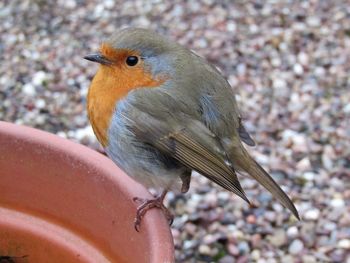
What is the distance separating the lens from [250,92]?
386 centimetres

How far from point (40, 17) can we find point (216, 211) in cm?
174

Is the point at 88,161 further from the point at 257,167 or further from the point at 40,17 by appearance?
the point at 40,17

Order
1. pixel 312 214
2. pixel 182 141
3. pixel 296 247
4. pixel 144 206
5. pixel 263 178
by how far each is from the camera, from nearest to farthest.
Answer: pixel 144 206
pixel 182 141
pixel 263 178
pixel 296 247
pixel 312 214

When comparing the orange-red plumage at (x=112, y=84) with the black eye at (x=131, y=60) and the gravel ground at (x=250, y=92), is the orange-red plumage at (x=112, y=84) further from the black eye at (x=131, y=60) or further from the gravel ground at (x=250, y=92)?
the gravel ground at (x=250, y=92)

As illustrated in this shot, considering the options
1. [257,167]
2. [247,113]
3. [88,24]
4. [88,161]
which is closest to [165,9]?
[88,24]

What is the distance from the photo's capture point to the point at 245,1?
14.7 feet

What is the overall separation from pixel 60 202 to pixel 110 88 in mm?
379

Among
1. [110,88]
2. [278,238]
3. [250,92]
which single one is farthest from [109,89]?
[250,92]

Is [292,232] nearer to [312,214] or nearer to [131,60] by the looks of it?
[312,214]

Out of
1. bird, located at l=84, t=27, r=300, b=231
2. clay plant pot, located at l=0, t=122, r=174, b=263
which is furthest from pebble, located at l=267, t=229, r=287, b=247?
clay plant pot, located at l=0, t=122, r=174, b=263

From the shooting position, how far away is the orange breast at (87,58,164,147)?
2.31 metres

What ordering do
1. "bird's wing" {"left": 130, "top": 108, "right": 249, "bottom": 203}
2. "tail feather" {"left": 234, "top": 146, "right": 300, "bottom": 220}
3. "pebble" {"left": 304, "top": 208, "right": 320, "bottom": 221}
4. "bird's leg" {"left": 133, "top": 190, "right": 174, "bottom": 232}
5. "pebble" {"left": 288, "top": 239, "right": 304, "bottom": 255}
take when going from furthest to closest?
"pebble" {"left": 304, "top": 208, "right": 320, "bottom": 221}
"pebble" {"left": 288, "top": 239, "right": 304, "bottom": 255}
"tail feather" {"left": 234, "top": 146, "right": 300, "bottom": 220}
"bird's wing" {"left": 130, "top": 108, "right": 249, "bottom": 203}
"bird's leg" {"left": 133, "top": 190, "right": 174, "bottom": 232}

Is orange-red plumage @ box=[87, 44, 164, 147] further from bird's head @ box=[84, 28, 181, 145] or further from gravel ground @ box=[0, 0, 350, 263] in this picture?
gravel ground @ box=[0, 0, 350, 263]

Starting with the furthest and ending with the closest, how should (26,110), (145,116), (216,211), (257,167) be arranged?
1. (26,110)
2. (216,211)
3. (257,167)
4. (145,116)
